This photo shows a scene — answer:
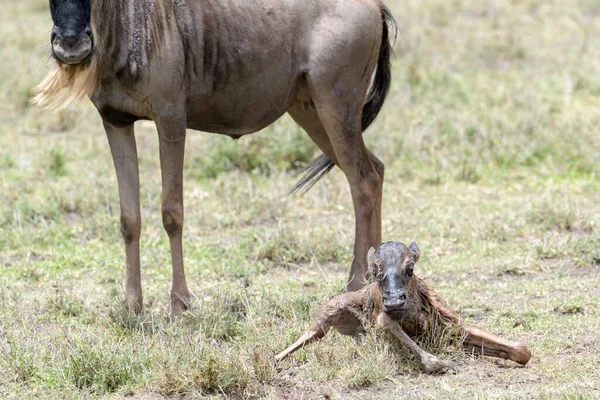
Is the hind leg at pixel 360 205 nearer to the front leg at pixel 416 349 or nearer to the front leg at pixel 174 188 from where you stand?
the front leg at pixel 174 188

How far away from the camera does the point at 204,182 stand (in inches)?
355

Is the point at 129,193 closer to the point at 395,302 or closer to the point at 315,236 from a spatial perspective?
the point at 315,236

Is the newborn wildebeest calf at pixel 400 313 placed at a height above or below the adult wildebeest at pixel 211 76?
below

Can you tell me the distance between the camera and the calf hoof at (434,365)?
4.81m

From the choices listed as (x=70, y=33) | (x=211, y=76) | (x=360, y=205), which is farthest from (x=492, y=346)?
(x=70, y=33)

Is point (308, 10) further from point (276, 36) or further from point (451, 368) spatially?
point (451, 368)

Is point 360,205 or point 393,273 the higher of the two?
point 393,273

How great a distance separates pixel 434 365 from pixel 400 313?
28 cm

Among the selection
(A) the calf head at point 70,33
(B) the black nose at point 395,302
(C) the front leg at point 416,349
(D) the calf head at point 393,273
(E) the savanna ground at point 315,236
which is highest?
(A) the calf head at point 70,33

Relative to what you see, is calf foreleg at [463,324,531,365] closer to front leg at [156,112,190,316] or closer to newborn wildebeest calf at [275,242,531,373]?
newborn wildebeest calf at [275,242,531,373]

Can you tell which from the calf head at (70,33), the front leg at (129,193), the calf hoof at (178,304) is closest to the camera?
the calf head at (70,33)

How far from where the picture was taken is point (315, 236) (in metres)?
7.39

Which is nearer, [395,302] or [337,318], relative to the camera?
[395,302]

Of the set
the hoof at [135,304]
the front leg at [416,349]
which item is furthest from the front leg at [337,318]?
the hoof at [135,304]
